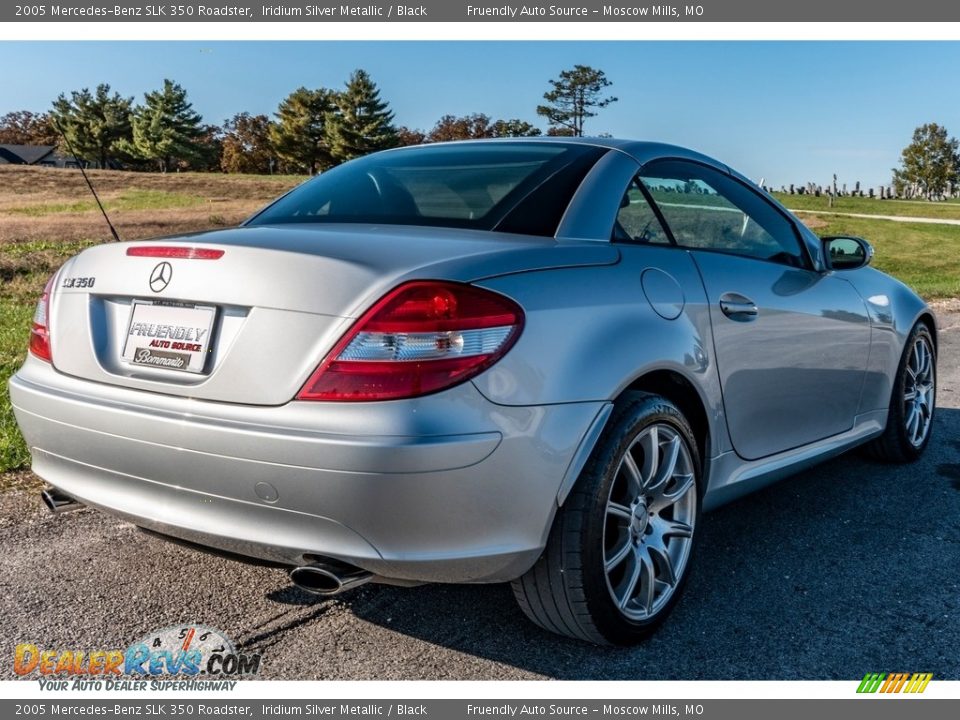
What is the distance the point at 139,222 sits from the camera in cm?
2997

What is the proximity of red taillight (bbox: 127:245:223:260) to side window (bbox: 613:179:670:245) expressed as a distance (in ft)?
4.08

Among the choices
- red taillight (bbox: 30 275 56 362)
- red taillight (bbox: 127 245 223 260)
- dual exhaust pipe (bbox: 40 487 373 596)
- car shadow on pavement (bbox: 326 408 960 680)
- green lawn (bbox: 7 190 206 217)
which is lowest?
green lawn (bbox: 7 190 206 217)

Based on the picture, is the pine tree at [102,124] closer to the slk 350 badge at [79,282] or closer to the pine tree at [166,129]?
the pine tree at [166,129]

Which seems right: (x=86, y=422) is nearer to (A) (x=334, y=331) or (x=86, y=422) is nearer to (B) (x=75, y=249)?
(A) (x=334, y=331)

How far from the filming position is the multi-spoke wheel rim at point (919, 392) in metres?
4.84

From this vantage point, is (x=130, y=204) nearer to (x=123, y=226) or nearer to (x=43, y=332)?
(x=123, y=226)

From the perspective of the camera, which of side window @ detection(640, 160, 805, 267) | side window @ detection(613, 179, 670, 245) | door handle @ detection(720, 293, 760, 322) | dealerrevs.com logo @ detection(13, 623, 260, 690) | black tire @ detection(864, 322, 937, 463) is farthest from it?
black tire @ detection(864, 322, 937, 463)

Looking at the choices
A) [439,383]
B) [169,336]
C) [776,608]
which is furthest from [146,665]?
[776,608]

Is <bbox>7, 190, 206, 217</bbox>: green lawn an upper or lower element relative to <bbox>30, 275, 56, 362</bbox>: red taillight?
lower

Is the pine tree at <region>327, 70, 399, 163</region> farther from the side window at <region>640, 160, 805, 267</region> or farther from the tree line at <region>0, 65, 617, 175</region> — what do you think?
the side window at <region>640, 160, 805, 267</region>

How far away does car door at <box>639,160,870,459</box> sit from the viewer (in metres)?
3.33

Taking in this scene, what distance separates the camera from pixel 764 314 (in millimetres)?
3484

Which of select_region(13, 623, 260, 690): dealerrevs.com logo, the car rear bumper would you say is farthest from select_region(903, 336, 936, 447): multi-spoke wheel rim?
select_region(13, 623, 260, 690): dealerrevs.com logo

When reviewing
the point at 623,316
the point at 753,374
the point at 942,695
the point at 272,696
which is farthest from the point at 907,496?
the point at 272,696
